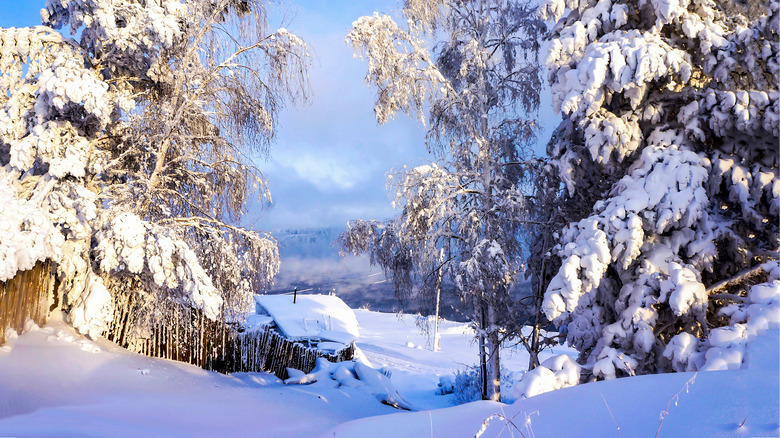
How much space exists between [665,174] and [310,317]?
40.2ft

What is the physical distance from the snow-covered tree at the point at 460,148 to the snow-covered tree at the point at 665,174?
2622 millimetres

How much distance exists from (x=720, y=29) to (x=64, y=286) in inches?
415

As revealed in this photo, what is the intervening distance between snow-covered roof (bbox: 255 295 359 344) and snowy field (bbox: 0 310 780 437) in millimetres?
4349

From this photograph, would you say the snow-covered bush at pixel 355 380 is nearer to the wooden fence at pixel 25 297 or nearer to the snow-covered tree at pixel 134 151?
the snow-covered tree at pixel 134 151

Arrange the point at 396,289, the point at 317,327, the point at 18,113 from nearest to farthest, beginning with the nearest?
the point at 18,113 < the point at 396,289 < the point at 317,327

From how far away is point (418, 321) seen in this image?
10625 millimetres

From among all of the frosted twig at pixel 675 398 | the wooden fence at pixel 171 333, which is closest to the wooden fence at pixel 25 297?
the wooden fence at pixel 171 333

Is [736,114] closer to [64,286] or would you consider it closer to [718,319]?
[718,319]

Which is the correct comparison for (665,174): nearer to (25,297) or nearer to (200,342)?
(25,297)

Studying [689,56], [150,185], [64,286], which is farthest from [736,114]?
[64,286]

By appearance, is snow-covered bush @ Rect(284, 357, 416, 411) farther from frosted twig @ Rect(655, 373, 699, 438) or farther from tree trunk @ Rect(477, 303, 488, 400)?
frosted twig @ Rect(655, 373, 699, 438)

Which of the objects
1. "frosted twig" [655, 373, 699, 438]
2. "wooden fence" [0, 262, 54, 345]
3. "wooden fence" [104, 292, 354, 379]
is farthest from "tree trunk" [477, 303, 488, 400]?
"wooden fence" [0, 262, 54, 345]

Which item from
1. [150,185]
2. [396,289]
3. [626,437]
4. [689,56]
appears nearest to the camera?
[626,437]

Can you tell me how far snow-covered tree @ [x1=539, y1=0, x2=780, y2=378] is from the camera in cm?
532
